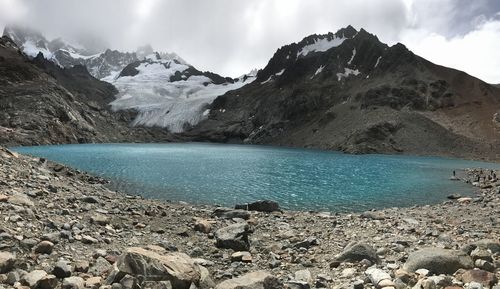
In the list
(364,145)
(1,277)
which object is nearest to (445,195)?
(1,277)

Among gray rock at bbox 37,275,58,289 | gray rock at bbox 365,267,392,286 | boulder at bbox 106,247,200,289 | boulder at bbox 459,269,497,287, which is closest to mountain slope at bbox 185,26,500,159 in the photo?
gray rock at bbox 365,267,392,286

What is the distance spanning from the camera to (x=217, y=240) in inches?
699

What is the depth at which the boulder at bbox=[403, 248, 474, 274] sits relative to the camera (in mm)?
12094

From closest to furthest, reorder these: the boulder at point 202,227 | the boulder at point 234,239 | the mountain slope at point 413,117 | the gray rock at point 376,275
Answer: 1. the gray rock at point 376,275
2. the boulder at point 234,239
3. the boulder at point 202,227
4. the mountain slope at point 413,117

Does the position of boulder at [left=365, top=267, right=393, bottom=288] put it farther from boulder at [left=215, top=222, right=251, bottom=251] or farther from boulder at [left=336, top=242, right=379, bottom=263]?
boulder at [left=215, top=222, right=251, bottom=251]

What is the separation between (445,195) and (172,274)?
41697mm

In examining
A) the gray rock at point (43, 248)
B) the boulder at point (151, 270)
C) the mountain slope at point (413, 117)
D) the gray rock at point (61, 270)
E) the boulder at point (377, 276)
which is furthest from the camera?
the mountain slope at point (413, 117)

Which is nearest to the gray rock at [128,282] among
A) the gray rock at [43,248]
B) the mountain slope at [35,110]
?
the gray rock at [43,248]

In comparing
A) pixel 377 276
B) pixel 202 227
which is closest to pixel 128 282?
pixel 377 276

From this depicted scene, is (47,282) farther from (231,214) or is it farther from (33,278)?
(231,214)

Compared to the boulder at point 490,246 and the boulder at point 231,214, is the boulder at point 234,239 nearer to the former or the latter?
the boulder at point 231,214

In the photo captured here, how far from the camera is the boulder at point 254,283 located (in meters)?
11.3

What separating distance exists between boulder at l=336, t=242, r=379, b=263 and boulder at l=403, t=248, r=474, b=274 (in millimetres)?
1607

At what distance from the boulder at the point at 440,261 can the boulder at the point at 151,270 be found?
21.4ft
